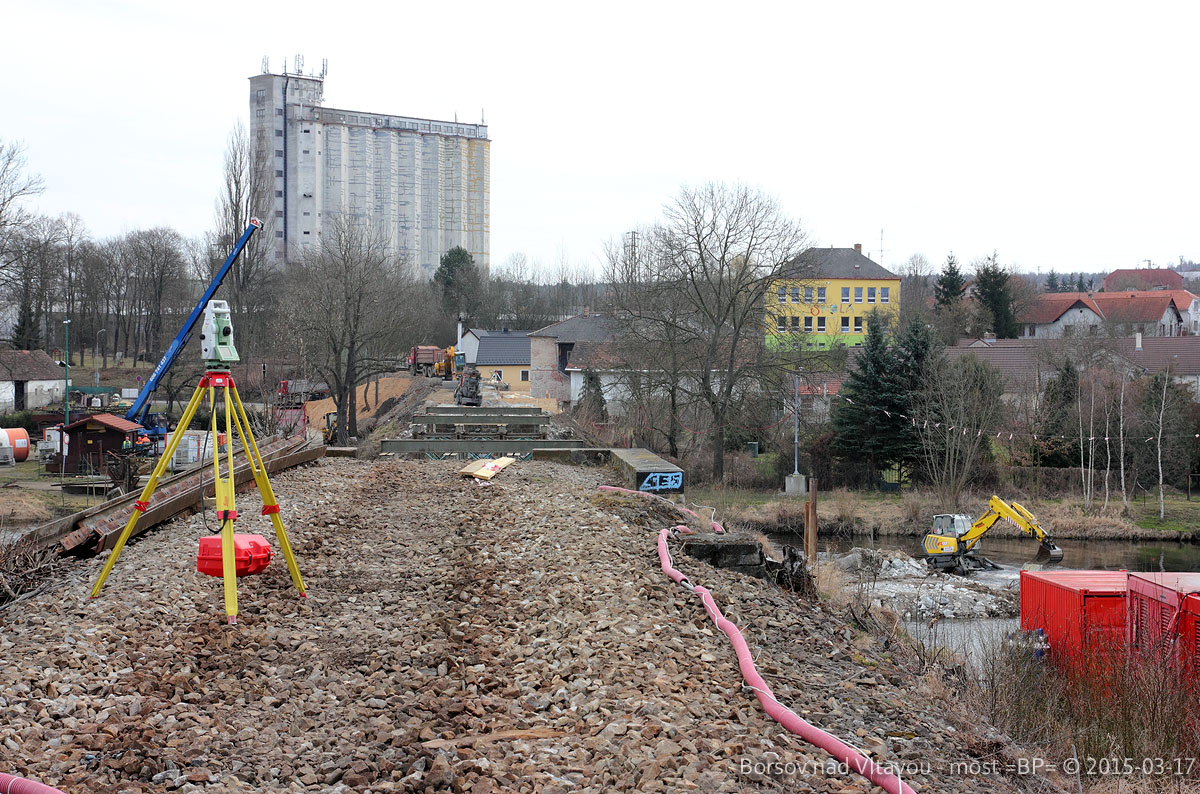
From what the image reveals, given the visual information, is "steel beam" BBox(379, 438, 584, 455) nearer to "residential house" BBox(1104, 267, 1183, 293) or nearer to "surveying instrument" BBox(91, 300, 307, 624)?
"surveying instrument" BBox(91, 300, 307, 624)

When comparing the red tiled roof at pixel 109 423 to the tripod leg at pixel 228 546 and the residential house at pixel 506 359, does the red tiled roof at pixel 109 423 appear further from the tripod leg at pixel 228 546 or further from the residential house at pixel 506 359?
the tripod leg at pixel 228 546

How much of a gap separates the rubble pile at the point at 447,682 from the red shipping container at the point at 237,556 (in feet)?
1.39

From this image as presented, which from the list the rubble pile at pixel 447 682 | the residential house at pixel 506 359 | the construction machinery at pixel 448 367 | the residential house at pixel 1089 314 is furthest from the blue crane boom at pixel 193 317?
the residential house at pixel 1089 314

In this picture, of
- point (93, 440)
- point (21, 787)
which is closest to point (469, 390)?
point (93, 440)

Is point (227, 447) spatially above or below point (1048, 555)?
above

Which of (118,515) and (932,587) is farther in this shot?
(932,587)

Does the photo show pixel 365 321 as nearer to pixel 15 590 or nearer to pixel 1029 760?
pixel 15 590

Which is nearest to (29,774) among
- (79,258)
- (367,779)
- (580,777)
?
(367,779)

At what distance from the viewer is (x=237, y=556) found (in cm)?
767

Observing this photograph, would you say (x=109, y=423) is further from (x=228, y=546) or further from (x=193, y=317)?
(x=228, y=546)

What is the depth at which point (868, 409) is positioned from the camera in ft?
135

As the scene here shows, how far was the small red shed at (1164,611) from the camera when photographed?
10875mm

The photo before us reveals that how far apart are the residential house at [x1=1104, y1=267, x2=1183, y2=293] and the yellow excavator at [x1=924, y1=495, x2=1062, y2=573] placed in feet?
401

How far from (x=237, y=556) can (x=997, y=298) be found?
7318cm
